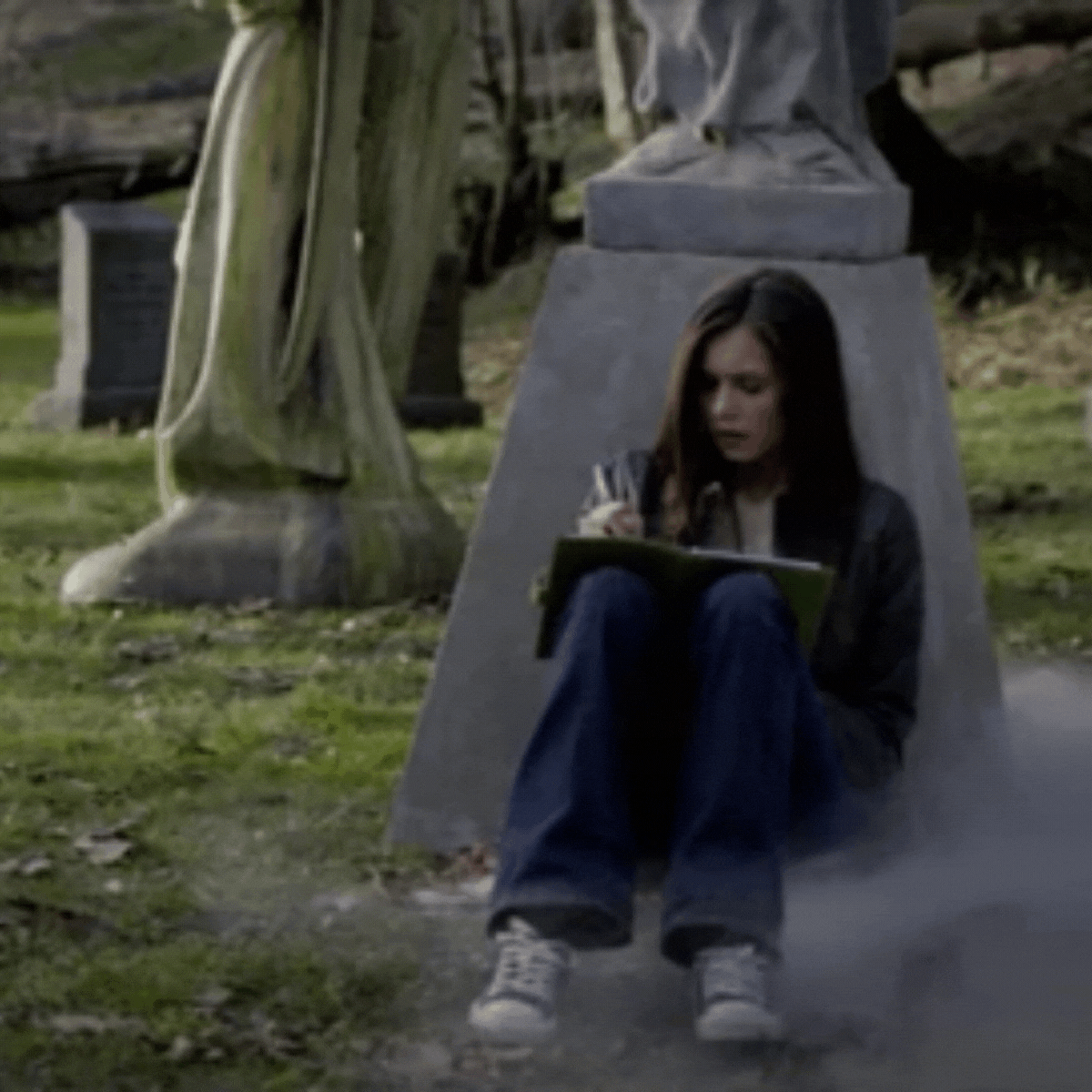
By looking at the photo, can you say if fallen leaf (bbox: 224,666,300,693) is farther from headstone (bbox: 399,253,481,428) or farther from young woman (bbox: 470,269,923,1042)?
headstone (bbox: 399,253,481,428)

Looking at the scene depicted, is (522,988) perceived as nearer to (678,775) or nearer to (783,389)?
(678,775)

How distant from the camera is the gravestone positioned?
15867 millimetres

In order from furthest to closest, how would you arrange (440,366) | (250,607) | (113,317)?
(113,317) → (440,366) → (250,607)

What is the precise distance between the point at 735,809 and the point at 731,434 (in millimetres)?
832

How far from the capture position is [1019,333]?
17.8 m

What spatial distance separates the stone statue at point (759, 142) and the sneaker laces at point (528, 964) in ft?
4.95

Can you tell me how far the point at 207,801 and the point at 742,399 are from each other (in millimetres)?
1911

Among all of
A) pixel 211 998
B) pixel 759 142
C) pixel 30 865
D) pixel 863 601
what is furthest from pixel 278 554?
pixel 211 998

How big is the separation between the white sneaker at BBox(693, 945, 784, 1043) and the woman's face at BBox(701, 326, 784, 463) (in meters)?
1.02

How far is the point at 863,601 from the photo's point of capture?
5.39 m

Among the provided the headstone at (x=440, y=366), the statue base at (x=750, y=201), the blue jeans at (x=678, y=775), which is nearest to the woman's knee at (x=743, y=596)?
the blue jeans at (x=678, y=775)

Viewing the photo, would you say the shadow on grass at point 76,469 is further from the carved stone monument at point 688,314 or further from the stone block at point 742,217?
the stone block at point 742,217

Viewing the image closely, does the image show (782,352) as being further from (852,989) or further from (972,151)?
(972,151)

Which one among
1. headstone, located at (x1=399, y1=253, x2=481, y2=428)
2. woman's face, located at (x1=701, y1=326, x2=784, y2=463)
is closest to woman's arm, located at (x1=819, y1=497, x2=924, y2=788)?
woman's face, located at (x1=701, y1=326, x2=784, y2=463)
